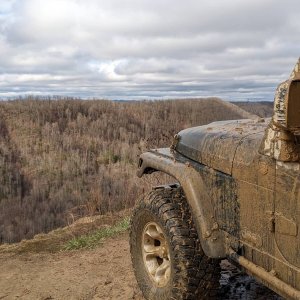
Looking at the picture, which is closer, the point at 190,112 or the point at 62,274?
the point at 62,274

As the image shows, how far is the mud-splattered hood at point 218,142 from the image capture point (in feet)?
8.90

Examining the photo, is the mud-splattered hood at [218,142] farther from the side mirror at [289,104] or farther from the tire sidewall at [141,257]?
the tire sidewall at [141,257]

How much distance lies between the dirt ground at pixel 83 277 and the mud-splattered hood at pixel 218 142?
130 centimetres

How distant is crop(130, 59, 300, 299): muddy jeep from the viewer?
219 centimetres

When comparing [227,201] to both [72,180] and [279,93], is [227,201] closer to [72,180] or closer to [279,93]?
[279,93]

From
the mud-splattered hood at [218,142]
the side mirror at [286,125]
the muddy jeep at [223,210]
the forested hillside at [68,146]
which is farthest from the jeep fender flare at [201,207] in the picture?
the forested hillside at [68,146]

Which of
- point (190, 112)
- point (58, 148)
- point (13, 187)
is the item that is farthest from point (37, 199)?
point (190, 112)

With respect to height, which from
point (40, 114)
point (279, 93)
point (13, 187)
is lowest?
point (13, 187)

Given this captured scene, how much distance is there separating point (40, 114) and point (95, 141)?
719 centimetres

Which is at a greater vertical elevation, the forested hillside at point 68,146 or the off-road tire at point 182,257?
the off-road tire at point 182,257

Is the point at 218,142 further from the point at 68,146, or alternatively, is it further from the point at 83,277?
the point at 68,146

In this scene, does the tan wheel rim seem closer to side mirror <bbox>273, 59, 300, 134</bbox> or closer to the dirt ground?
the dirt ground

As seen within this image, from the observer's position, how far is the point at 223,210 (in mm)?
2785

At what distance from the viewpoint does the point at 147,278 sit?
11.6 feet
